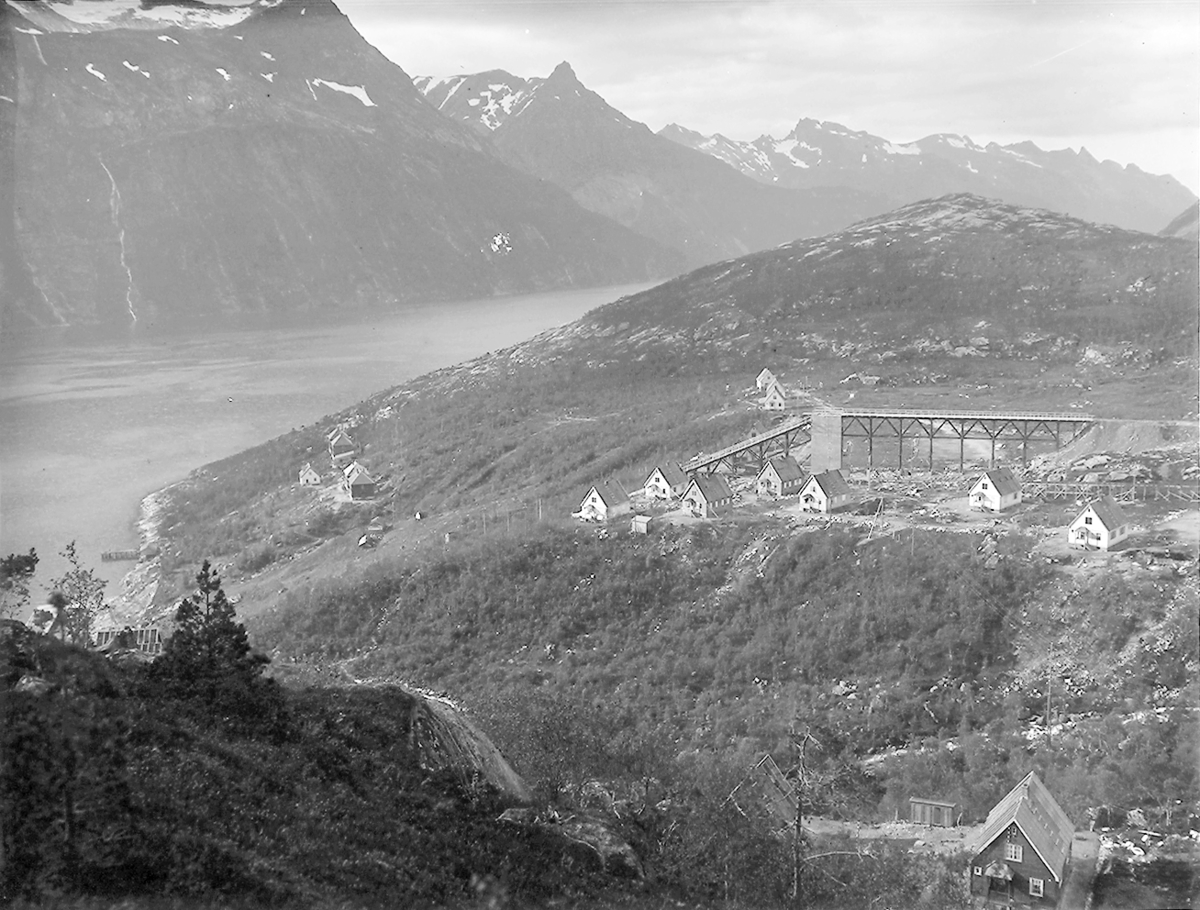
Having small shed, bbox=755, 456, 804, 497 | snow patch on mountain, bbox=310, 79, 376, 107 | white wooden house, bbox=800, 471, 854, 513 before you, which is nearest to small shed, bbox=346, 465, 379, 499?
small shed, bbox=755, 456, 804, 497

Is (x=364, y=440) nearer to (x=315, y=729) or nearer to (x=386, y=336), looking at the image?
(x=315, y=729)

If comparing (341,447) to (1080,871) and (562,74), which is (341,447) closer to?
(1080,871)

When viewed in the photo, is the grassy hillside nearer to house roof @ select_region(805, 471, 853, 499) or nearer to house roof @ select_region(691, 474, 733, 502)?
house roof @ select_region(691, 474, 733, 502)

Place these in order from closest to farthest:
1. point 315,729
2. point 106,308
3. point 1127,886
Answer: point 315,729 → point 1127,886 → point 106,308

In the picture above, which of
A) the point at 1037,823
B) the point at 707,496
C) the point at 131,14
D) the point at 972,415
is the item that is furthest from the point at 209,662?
the point at 131,14

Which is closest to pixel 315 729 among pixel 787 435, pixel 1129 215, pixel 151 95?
pixel 787 435

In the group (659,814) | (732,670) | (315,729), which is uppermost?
(315,729)
